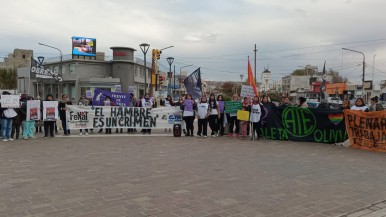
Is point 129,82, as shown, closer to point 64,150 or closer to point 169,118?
point 169,118

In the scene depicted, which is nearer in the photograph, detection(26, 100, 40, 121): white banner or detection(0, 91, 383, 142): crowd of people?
detection(0, 91, 383, 142): crowd of people

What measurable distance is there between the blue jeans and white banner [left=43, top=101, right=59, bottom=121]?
1.33 metres

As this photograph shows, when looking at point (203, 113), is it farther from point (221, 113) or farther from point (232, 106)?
point (232, 106)

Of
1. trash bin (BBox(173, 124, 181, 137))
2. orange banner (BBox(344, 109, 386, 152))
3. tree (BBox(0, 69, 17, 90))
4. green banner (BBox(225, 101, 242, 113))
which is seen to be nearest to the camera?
orange banner (BBox(344, 109, 386, 152))

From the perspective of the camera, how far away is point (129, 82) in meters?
58.2

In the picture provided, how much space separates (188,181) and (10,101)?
909 cm

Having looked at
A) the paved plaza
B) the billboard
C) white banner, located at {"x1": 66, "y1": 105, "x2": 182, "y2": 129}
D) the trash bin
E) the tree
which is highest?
the billboard

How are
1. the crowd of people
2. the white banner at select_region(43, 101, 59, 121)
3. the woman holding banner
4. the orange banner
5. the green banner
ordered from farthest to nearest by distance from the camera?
the green banner → the white banner at select_region(43, 101, 59, 121) → the crowd of people → the woman holding banner → the orange banner

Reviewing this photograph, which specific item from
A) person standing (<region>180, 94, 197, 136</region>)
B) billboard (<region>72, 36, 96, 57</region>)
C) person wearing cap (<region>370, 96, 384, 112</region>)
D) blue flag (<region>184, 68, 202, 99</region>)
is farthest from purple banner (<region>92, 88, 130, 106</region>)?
billboard (<region>72, 36, 96, 57</region>)

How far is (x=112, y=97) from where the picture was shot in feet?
55.0

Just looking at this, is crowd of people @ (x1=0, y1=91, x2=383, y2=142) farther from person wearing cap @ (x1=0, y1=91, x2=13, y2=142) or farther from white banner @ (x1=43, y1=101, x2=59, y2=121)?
white banner @ (x1=43, y1=101, x2=59, y2=121)

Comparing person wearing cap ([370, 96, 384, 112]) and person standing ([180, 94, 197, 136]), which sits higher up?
person wearing cap ([370, 96, 384, 112])

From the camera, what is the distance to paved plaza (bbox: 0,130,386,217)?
17.0ft

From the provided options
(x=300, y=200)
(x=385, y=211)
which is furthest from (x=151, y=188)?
(x=385, y=211)
